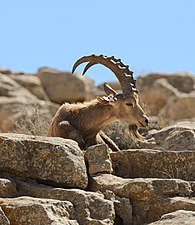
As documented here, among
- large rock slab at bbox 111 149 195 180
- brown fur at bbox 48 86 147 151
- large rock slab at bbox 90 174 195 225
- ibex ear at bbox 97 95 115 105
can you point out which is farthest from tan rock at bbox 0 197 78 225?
ibex ear at bbox 97 95 115 105

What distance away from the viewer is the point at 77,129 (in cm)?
945

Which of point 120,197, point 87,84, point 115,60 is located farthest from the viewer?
point 87,84

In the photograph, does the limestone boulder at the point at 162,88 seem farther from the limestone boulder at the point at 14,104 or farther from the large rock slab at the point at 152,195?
the large rock slab at the point at 152,195

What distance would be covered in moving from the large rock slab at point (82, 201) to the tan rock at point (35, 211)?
242 mm

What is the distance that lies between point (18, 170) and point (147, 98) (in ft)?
78.7

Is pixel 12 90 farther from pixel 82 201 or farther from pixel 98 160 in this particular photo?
pixel 82 201

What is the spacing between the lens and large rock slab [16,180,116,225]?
558 cm

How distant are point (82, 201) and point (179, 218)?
81cm

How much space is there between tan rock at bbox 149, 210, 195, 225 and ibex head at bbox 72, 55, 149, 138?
4.44 meters

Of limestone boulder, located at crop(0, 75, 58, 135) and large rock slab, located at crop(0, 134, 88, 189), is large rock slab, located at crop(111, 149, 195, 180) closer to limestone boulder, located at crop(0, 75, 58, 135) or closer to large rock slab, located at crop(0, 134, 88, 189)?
large rock slab, located at crop(0, 134, 88, 189)

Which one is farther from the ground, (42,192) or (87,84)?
(42,192)

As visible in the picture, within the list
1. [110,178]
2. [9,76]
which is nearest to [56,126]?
[110,178]

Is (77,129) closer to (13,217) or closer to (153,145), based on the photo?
(153,145)

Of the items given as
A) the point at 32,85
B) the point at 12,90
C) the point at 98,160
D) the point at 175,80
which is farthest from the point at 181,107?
the point at 98,160
